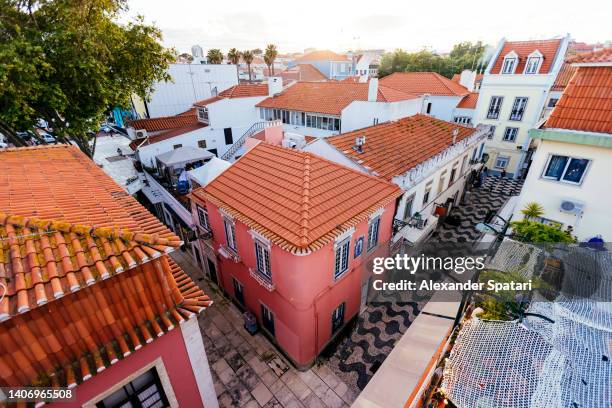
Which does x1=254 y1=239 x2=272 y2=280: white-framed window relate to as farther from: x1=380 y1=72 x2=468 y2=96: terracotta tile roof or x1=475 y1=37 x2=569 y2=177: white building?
x1=380 y1=72 x2=468 y2=96: terracotta tile roof

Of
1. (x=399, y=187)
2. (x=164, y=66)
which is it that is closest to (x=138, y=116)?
(x=164, y=66)

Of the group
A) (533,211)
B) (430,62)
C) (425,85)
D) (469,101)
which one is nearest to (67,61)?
(533,211)

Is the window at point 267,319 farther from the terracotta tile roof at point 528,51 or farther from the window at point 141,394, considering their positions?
the terracotta tile roof at point 528,51

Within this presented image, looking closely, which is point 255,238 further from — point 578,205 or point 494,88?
point 494,88

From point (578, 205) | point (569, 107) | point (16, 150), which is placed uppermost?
point (569, 107)

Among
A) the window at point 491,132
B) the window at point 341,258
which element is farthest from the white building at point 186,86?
the window at point 491,132

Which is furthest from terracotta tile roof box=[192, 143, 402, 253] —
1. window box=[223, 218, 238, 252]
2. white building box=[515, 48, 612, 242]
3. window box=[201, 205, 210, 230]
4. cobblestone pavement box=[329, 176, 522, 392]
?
white building box=[515, 48, 612, 242]
